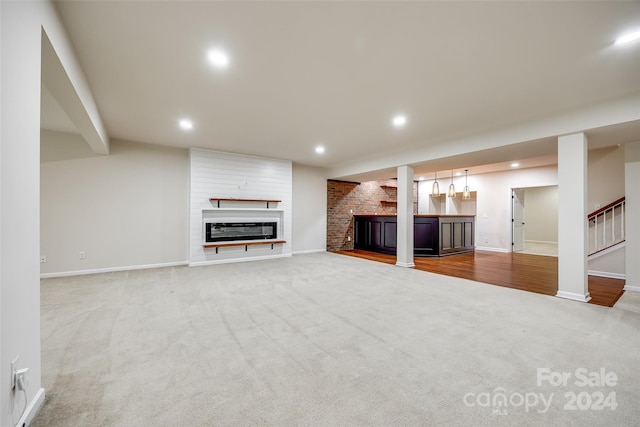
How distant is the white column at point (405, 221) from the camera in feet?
19.5

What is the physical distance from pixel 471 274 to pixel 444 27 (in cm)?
444

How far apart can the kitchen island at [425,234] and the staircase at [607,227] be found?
2936 mm

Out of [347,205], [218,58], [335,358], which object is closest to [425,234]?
[347,205]

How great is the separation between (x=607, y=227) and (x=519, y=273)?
192 centimetres

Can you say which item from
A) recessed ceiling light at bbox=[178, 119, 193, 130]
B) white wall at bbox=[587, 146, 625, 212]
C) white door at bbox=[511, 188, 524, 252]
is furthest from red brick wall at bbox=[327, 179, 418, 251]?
white wall at bbox=[587, 146, 625, 212]


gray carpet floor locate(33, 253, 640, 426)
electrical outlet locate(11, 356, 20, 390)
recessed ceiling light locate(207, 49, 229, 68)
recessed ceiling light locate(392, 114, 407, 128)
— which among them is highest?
recessed ceiling light locate(207, 49, 229, 68)

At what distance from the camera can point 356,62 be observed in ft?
8.67

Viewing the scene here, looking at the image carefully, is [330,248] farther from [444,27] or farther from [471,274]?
[444,27]

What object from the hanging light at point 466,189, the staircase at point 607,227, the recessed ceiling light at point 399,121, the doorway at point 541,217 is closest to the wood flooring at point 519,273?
the staircase at point 607,227

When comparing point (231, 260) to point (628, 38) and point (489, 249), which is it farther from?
point (489, 249)

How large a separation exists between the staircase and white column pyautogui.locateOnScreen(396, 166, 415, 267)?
332 centimetres

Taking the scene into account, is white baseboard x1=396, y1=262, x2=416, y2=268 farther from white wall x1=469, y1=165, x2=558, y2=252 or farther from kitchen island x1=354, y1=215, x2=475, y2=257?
white wall x1=469, y1=165, x2=558, y2=252

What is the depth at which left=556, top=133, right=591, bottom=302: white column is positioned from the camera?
359 centimetres

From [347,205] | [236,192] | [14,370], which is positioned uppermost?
[236,192]
